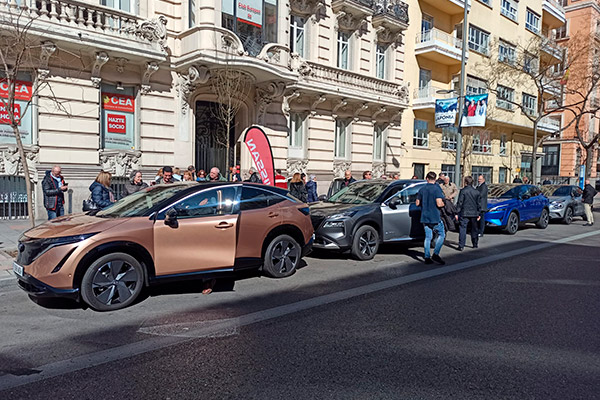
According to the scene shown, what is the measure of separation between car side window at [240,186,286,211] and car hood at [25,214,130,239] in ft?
5.79

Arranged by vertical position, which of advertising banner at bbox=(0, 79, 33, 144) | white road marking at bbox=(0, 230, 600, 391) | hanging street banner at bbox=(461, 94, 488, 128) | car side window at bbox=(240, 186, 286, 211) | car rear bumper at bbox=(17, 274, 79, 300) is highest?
hanging street banner at bbox=(461, 94, 488, 128)

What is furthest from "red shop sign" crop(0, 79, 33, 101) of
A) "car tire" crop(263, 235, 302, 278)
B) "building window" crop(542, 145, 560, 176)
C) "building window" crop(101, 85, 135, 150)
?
"building window" crop(542, 145, 560, 176)

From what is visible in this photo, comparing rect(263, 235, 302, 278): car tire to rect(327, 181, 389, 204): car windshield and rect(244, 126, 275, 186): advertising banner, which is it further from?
rect(244, 126, 275, 186): advertising banner

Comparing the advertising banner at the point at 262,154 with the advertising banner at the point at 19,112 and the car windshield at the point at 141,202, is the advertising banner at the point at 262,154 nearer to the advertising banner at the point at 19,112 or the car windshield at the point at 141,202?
the car windshield at the point at 141,202

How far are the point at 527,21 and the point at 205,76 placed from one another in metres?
29.7

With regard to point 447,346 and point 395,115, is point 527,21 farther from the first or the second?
point 447,346

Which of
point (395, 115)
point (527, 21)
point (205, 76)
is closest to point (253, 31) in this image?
point (205, 76)

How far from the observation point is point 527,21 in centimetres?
3353

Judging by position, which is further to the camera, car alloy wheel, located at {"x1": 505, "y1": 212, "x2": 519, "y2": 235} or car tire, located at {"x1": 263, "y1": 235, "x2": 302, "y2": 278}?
car alloy wheel, located at {"x1": 505, "y1": 212, "x2": 519, "y2": 235}

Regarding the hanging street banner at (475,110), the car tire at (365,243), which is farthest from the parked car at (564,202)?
the car tire at (365,243)

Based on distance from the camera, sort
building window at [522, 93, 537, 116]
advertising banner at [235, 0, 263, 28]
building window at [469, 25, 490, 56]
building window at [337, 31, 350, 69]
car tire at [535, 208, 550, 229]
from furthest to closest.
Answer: building window at [522, 93, 537, 116], building window at [469, 25, 490, 56], building window at [337, 31, 350, 69], advertising banner at [235, 0, 263, 28], car tire at [535, 208, 550, 229]

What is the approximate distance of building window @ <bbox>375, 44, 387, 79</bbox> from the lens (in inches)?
882

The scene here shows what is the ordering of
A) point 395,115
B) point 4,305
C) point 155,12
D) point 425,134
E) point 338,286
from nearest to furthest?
1. point 4,305
2. point 338,286
3. point 155,12
4. point 395,115
5. point 425,134

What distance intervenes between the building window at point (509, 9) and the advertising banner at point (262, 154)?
27100mm
